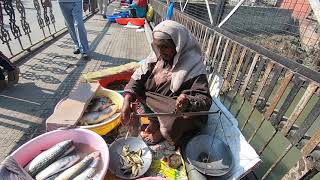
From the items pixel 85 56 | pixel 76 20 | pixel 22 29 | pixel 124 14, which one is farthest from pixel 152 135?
pixel 124 14

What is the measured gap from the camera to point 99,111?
11.3 ft

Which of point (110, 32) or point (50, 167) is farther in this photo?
point (110, 32)

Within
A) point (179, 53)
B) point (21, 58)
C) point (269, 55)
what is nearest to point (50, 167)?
point (179, 53)

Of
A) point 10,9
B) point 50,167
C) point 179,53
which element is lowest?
point 50,167

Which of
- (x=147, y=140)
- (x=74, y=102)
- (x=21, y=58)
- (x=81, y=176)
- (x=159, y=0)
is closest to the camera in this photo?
(x=81, y=176)

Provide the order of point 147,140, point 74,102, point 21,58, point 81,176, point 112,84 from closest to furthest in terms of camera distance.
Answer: point 81,176 → point 147,140 → point 74,102 → point 112,84 → point 21,58

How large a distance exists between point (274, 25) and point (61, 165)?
6011 millimetres

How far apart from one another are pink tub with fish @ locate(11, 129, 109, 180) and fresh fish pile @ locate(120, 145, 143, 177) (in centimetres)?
29

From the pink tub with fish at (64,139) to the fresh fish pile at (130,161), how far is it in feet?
0.96

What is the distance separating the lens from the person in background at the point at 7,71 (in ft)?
13.5

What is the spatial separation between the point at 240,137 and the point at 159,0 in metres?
7.86

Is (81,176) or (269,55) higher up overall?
(269,55)

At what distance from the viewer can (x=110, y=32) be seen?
31.0 ft

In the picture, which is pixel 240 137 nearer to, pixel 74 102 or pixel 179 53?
pixel 179 53
